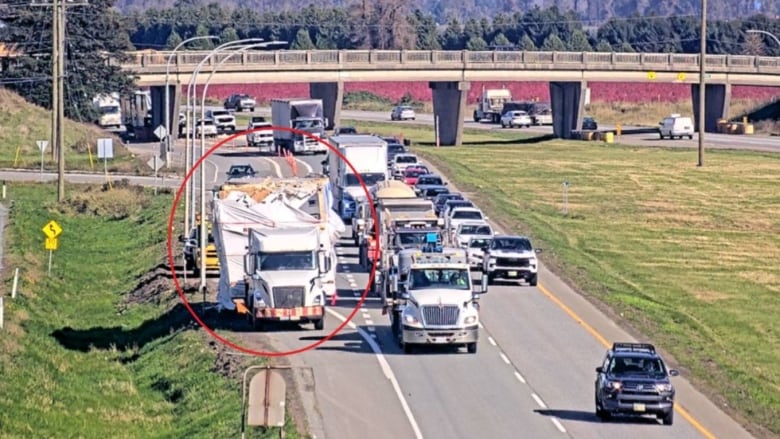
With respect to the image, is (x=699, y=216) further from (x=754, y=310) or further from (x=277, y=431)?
(x=277, y=431)

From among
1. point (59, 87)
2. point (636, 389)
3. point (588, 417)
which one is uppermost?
point (59, 87)

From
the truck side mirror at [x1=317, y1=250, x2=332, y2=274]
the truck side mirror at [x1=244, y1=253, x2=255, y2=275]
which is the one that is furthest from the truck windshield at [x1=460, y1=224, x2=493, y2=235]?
the truck side mirror at [x1=244, y1=253, x2=255, y2=275]

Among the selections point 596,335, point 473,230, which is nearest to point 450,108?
point 473,230

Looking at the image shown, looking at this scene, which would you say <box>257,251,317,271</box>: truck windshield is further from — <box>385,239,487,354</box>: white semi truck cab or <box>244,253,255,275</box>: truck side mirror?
<box>385,239,487,354</box>: white semi truck cab

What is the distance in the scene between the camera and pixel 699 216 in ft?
270

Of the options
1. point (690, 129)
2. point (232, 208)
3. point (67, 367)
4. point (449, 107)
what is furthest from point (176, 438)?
point (690, 129)

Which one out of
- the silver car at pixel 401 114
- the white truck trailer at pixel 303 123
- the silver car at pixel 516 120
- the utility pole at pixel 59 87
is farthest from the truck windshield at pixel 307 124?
the silver car at pixel 401 114

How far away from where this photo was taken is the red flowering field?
17388cm

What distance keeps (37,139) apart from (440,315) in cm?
7551

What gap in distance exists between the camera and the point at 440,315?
42719mm

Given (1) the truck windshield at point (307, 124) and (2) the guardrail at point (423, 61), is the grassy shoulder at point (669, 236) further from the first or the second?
(1) the truck windshield at point (307, 124)

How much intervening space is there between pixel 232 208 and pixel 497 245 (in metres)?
11.5

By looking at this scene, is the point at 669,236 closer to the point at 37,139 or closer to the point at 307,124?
the point at 307,124

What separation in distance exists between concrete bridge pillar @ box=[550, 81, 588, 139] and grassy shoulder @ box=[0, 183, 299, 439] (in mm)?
60187
